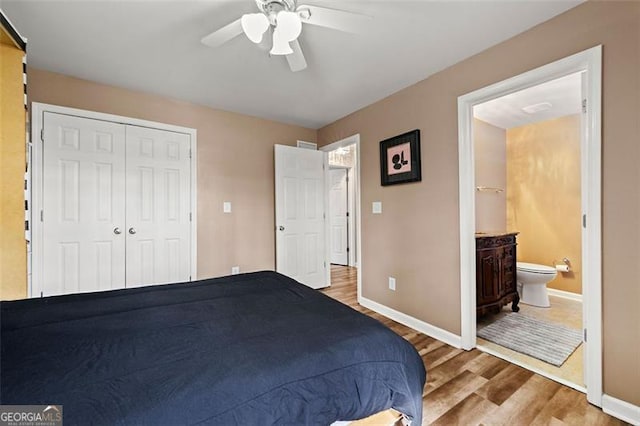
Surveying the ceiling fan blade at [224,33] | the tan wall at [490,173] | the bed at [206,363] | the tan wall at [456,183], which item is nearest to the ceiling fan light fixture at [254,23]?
the ceiling fan blade at [224,33]

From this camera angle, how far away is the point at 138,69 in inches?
95.0

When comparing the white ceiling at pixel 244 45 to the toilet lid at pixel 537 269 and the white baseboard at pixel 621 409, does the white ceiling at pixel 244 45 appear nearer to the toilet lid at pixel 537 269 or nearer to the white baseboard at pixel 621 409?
the white baseboard at pixel 621 409

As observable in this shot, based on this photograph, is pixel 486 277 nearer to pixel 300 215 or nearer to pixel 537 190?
pixel 537 190

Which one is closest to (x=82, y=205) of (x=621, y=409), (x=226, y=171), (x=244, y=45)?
(x=226, y=171)

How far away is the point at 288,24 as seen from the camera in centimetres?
137

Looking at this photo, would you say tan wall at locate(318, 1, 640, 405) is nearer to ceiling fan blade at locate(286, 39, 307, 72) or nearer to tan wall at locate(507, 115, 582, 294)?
ceiling fan blade at locate(286, 39, 307, 72)

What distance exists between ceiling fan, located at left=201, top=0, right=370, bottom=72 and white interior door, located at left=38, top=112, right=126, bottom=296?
5.98 ft

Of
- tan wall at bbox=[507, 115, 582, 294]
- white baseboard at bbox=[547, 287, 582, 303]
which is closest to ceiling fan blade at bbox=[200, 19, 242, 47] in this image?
tan wall at bbox=[507, 115, 582, 294]

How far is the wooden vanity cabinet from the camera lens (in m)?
2.62

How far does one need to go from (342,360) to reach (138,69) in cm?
286

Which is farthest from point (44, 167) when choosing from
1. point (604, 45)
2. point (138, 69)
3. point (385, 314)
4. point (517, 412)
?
point (604, 45)

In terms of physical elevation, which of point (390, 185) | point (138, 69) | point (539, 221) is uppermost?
point (138, 69)

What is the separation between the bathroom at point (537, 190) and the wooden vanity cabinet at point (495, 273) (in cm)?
17

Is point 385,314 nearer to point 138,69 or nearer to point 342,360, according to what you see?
point 342,360
